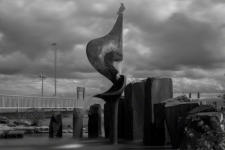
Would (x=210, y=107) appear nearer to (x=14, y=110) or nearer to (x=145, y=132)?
(x=145, y=132)

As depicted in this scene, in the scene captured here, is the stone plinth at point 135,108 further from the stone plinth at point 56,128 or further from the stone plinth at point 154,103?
the stone plinth at point 56,128

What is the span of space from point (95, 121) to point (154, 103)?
12952mm

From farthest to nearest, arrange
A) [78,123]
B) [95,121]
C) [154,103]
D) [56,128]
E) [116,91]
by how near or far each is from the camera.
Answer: [56,128] < [78,123] < [95,121] < [154,103] < [116,91]

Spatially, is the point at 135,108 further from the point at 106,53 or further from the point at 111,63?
the point at 106,53

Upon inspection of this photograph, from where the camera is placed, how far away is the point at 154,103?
1221 inches

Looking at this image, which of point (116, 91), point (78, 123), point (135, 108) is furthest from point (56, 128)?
point (116, 91)

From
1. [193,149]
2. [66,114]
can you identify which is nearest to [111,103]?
[193,149]

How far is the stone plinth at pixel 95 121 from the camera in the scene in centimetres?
4175

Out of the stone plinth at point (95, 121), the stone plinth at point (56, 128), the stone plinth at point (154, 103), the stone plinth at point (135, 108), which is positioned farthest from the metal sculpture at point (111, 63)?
the stone plinth at point (56, 128)

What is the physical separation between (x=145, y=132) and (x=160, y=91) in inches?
137

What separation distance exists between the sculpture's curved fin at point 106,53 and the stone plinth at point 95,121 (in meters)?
10.6

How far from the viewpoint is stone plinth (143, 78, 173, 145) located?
30.3 meters

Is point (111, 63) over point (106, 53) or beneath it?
beneath

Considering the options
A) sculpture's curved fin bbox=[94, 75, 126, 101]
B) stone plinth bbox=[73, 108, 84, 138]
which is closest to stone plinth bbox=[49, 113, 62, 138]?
stone plinth bbox=[73, 108, 84, 138]
